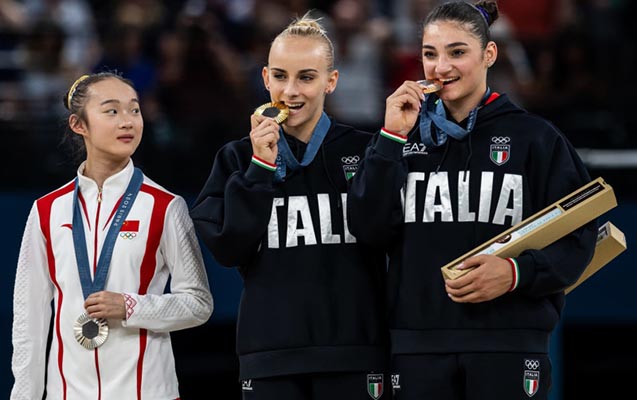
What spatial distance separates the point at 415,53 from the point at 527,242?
149 inches

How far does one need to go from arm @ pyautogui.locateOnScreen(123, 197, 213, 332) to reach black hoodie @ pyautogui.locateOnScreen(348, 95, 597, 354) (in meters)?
0.64

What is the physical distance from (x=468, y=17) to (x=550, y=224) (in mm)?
779

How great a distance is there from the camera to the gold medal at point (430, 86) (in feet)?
14.8

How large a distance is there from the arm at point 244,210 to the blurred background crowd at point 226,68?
112 inches

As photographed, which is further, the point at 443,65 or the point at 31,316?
the point at 31,316

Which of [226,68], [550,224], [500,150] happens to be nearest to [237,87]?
[226,68]

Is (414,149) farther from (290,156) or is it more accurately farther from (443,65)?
(290,156)

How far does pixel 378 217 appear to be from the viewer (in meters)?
4.42

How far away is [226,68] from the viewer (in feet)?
26.0

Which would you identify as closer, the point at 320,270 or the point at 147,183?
the point at 320,270

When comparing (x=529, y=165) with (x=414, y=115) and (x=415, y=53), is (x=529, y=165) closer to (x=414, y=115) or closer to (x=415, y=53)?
(x=414, y=115)

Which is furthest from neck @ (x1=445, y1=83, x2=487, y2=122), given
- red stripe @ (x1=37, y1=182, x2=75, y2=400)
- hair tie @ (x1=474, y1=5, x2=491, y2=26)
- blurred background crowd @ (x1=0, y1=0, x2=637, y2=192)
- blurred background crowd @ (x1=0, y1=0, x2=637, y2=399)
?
blurred background crowd @ (x1=0, y1=0, x2=637, y2=192)

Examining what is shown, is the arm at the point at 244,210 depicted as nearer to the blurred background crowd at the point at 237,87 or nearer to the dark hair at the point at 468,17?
the dark hair at the point at 468,17

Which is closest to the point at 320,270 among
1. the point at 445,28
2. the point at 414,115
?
the point at 414,115
